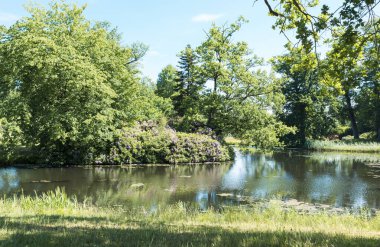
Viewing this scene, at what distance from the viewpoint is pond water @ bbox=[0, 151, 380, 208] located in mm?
16594

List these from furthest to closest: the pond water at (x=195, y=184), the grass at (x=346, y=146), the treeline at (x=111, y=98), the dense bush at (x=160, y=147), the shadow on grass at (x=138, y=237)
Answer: the grass at (x=346, y=146)
the dense bush at (x=160, y=147)
the treeline at (x=111, y=98)
the pond water at (x=195, y=184)
the shadow on grass at (x=138, y=237)

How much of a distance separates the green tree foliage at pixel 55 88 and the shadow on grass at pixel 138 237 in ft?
52.3

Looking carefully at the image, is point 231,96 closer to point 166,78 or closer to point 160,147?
point 160,147

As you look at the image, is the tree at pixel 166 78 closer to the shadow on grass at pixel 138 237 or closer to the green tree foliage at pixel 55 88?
the green tree foliage at pixel 55 88

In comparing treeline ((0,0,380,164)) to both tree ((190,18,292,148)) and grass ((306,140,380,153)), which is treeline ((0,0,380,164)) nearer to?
tree ((190,18,292,148))

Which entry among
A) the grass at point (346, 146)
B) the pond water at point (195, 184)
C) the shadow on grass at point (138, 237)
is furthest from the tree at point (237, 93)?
the shadow on grass at point (138, 237)

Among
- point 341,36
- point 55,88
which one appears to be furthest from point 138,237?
point 55,88

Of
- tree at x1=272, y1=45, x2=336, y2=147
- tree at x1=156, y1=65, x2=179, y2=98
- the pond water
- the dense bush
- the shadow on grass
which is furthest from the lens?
tree at x1=156, y1=65, x2=179, y2=98

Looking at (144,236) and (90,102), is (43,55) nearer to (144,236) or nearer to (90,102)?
(90,102)

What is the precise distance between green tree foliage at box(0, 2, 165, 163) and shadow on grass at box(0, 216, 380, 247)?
15944mm

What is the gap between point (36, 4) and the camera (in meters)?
27.9

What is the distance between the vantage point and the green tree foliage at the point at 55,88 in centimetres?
2156

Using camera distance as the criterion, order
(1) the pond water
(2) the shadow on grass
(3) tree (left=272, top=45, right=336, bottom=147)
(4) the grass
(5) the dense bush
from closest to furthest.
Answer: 1. (2) the shadow on grass
2. (1) the pond water
3. (5) the dense bush
4. (4) the grass
5. (3) tree (left=272, top=45, right=336, bottom=147)

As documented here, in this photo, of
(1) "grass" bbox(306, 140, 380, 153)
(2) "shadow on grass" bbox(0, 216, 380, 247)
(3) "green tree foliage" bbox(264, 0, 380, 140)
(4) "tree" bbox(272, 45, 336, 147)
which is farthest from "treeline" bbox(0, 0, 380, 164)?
(4) "tree" bbox(272, 45, 336, 147)
